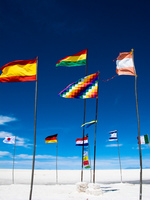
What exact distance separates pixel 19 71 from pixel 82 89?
514cm

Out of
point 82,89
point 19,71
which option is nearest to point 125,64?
point 82,89

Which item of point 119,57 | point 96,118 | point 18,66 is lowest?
point 96,118

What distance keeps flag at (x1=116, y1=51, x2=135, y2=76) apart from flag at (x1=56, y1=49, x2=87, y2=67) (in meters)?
4.47

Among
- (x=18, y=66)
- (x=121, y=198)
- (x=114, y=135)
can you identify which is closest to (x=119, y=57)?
(x=18, y=66)

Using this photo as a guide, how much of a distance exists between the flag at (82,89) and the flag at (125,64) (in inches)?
117

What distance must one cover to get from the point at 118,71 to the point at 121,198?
11.5 meters

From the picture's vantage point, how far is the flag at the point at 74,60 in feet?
51.4

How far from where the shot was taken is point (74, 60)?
52.5 feet

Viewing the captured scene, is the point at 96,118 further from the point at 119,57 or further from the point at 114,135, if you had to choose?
the point at 114,135

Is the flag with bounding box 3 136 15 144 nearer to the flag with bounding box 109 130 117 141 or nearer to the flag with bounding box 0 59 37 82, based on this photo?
the flag with bounding box 109 130 117 141

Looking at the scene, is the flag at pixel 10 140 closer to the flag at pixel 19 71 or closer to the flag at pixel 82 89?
the flag at pixel 82 89

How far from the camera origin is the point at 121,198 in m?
16.2

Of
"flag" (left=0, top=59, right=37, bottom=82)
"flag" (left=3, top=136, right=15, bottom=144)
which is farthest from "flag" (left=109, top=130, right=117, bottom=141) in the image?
"flag" (left=0, top=59, right=37, bottom=82)

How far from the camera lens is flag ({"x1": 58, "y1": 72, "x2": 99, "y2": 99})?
562 inches
